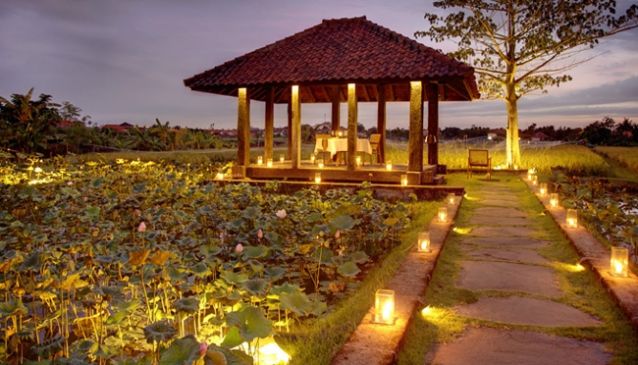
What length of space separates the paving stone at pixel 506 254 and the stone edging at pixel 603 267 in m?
0.44

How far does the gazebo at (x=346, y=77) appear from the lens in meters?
11.0

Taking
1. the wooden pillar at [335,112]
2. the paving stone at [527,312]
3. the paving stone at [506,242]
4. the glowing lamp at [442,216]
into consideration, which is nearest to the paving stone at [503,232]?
the paving stone at [506,242]

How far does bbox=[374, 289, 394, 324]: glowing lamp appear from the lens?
3.49m

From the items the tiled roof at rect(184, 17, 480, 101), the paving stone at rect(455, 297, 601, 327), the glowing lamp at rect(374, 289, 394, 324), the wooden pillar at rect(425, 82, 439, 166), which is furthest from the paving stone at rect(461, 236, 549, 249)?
the wooden pillar at rect(425, 82, 439, 166)

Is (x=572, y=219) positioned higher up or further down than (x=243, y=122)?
further down

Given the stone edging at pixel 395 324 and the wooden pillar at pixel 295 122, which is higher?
the wooden pillar at pixel 295 122

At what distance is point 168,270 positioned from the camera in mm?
3662

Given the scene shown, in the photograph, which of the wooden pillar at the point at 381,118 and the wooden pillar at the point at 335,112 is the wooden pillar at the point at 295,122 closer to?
the wooden pillar at the point at 381,118

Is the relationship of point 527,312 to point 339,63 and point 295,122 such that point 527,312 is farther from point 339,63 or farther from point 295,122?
point 295,122

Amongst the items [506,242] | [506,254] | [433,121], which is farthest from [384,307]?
[433,121]

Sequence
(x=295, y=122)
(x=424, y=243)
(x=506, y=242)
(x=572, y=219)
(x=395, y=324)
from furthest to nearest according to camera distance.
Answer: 1. (x=295, y=122)
2. (x=572, y=219)
3. (x=506, y=242)
4. (x=424, y=243)
5. (x=395, y=324)

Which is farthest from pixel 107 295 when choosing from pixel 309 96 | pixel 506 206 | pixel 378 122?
pixel 309 96

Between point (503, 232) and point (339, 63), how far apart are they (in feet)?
19.5

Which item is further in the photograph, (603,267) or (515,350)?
(603,267)
